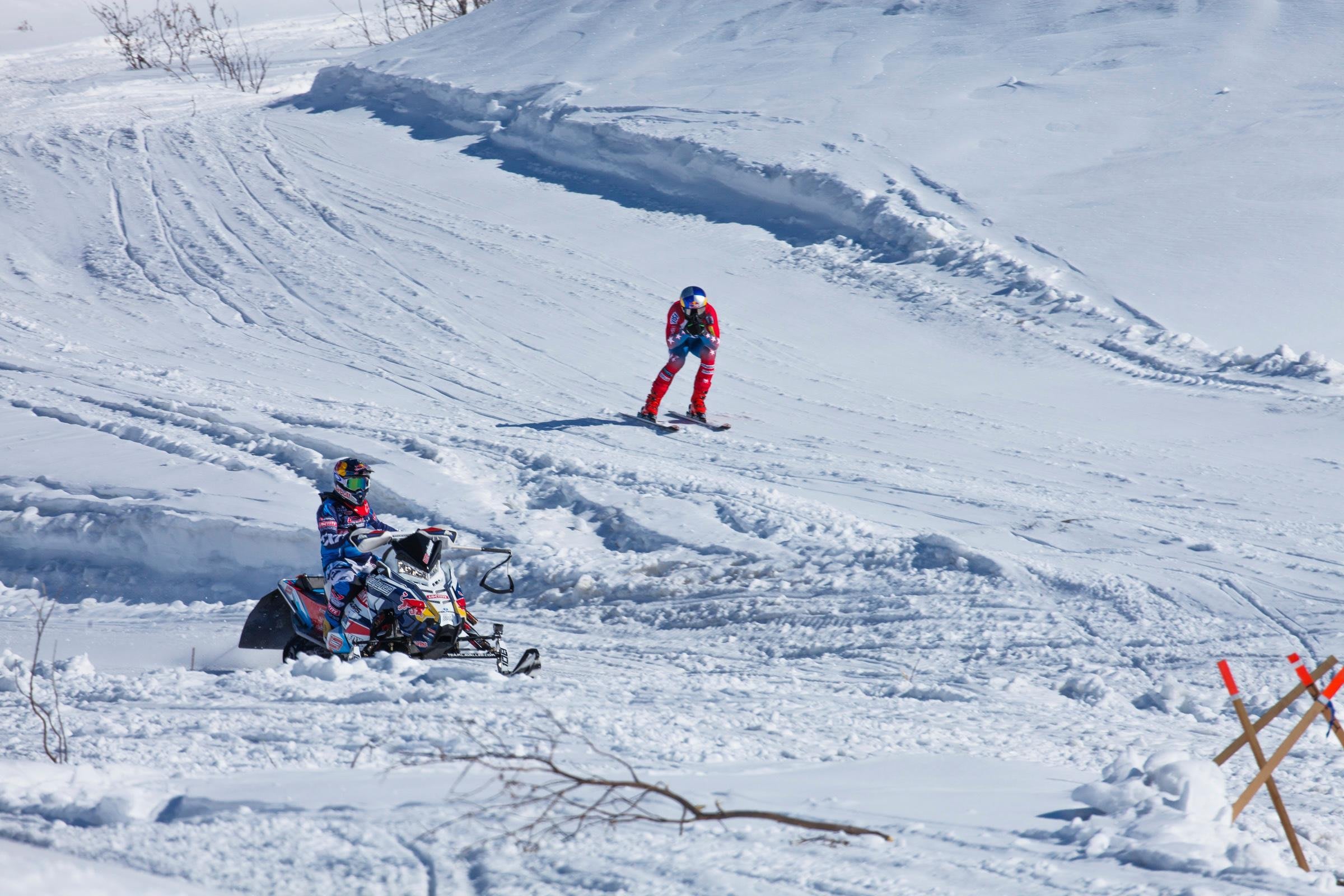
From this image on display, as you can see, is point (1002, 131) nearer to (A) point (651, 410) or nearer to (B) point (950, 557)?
(A) point (651, 410)

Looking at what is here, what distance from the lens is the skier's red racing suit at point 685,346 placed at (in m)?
11.0

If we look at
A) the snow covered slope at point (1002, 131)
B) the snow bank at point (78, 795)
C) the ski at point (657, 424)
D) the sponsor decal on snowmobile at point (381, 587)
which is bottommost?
the sponsor decal on snowmobile at point (381, 587)

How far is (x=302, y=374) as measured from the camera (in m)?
12.9

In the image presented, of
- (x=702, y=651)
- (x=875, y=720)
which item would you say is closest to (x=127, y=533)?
(x=702, y=651)

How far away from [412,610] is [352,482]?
1.06m

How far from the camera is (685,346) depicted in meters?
11.1

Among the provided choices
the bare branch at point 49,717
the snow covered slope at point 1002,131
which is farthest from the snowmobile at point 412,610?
the snow covered slope at point 1002,131

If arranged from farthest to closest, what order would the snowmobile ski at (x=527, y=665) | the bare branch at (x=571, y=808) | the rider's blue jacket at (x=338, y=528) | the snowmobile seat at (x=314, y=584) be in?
the snowmobile seat at (x=314, y=584)
the rider's blue jacket at (x=338, y=528)
the snowmobile ski at (x=527, y=665)
the bare branch at (x=571, y=808)

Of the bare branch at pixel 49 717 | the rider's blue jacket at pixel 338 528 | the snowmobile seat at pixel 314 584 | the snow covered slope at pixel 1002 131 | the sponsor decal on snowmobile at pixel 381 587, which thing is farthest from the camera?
the snow covered slope at pixel 1002 131

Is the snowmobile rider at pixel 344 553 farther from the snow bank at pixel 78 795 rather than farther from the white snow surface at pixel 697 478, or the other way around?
the snow bank at pixel 78 795

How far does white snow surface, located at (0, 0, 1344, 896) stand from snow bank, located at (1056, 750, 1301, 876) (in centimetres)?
2

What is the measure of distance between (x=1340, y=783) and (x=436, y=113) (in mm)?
23163

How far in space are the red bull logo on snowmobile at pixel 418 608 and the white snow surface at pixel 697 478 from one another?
0.47m

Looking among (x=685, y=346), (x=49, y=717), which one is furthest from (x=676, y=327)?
(x=49, y=717)
